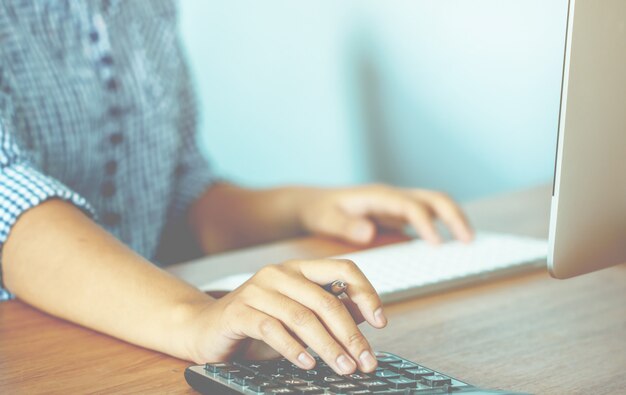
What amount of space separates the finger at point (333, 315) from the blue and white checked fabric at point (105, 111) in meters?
0.36

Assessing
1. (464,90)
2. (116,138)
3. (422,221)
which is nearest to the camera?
(422,221)

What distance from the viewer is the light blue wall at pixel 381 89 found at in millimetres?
1896

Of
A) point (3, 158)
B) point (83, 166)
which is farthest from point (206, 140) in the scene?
point (3, 158)

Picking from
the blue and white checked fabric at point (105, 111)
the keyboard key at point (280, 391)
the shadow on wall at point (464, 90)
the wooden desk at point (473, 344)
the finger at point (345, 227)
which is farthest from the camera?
the shadow on wall at point (464, 90)

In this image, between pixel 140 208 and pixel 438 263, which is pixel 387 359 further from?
pixel 140 208

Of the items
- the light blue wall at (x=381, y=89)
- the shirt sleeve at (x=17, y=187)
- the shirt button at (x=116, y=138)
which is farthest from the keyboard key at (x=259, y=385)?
the light blue wall at (x=381, y=89)

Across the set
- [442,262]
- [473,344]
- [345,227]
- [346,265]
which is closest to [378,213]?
[345,227]

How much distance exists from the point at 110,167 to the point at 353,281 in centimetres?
72

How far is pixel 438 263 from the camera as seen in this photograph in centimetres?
102

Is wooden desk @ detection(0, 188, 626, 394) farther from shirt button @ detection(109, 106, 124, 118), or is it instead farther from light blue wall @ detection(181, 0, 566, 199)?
light blue wall @ detection(181, 0, 566, 199)

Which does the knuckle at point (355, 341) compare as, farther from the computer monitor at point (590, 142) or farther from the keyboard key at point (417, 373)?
the computer monitor at point (590, 142)

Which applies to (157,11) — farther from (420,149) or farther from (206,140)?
(206,140)

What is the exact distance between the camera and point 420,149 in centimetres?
216

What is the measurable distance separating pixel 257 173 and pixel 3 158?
1.62 metres
